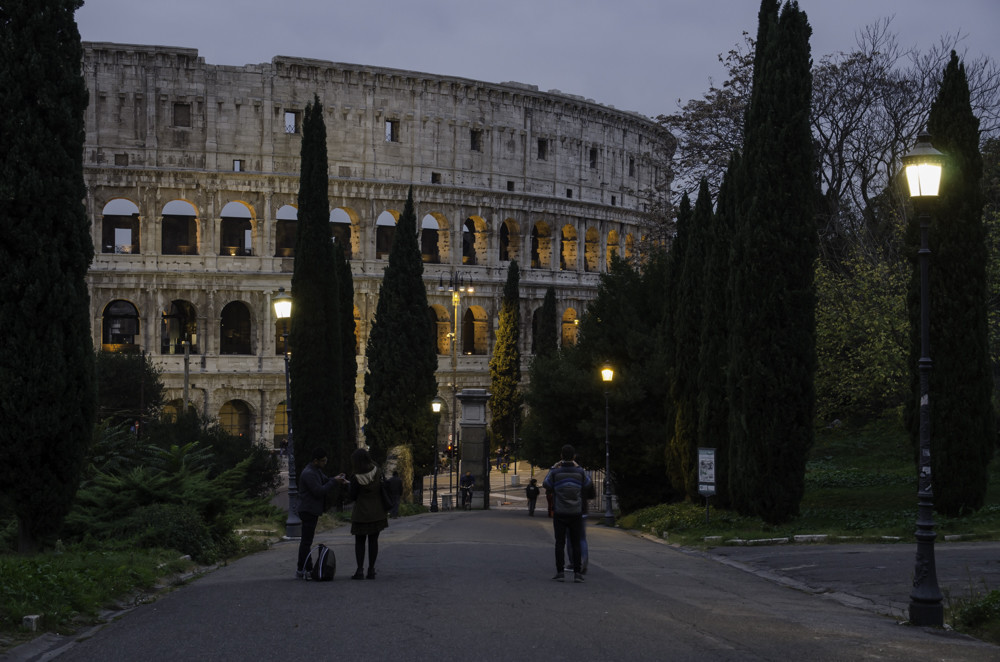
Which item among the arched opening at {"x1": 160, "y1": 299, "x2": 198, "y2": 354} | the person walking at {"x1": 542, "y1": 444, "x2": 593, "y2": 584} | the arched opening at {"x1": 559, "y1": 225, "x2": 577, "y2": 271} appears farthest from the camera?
the arched opening at {"x1": 559, "y1": 225, "x2": 577, "y2": 271}

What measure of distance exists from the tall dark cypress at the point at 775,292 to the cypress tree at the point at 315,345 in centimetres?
1231

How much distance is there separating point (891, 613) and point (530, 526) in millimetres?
15865

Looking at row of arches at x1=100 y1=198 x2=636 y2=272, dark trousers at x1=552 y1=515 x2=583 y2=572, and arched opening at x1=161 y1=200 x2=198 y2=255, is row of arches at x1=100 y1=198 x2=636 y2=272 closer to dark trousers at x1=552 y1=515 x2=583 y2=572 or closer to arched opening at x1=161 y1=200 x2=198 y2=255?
arched opening at x1=161 y1=200 x2=198 y2=255

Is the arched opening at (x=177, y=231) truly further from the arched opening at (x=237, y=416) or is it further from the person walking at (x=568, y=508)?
the person walking at (x=568, y=508)

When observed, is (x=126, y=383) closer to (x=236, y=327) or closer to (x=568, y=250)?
(x=236, y=327)

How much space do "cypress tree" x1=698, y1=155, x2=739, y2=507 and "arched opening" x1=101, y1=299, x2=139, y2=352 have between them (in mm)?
41911

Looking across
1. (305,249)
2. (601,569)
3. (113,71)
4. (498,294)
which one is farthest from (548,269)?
(601,569)

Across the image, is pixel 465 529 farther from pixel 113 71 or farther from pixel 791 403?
pixel 113 71

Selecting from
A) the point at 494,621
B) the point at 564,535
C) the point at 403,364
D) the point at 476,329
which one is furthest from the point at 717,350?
the point at 476,329

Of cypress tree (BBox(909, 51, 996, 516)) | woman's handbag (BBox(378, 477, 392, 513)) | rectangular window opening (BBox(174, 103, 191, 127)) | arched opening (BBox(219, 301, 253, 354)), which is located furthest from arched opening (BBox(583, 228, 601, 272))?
woman's handbag (BBox(378, 477, 392, 513))

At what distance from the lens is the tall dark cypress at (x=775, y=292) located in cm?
2239

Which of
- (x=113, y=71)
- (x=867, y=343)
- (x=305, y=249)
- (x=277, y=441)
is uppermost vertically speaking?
(x=113, y=71)

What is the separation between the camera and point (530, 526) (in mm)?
27281

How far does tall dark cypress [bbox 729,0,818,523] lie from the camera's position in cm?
2239
